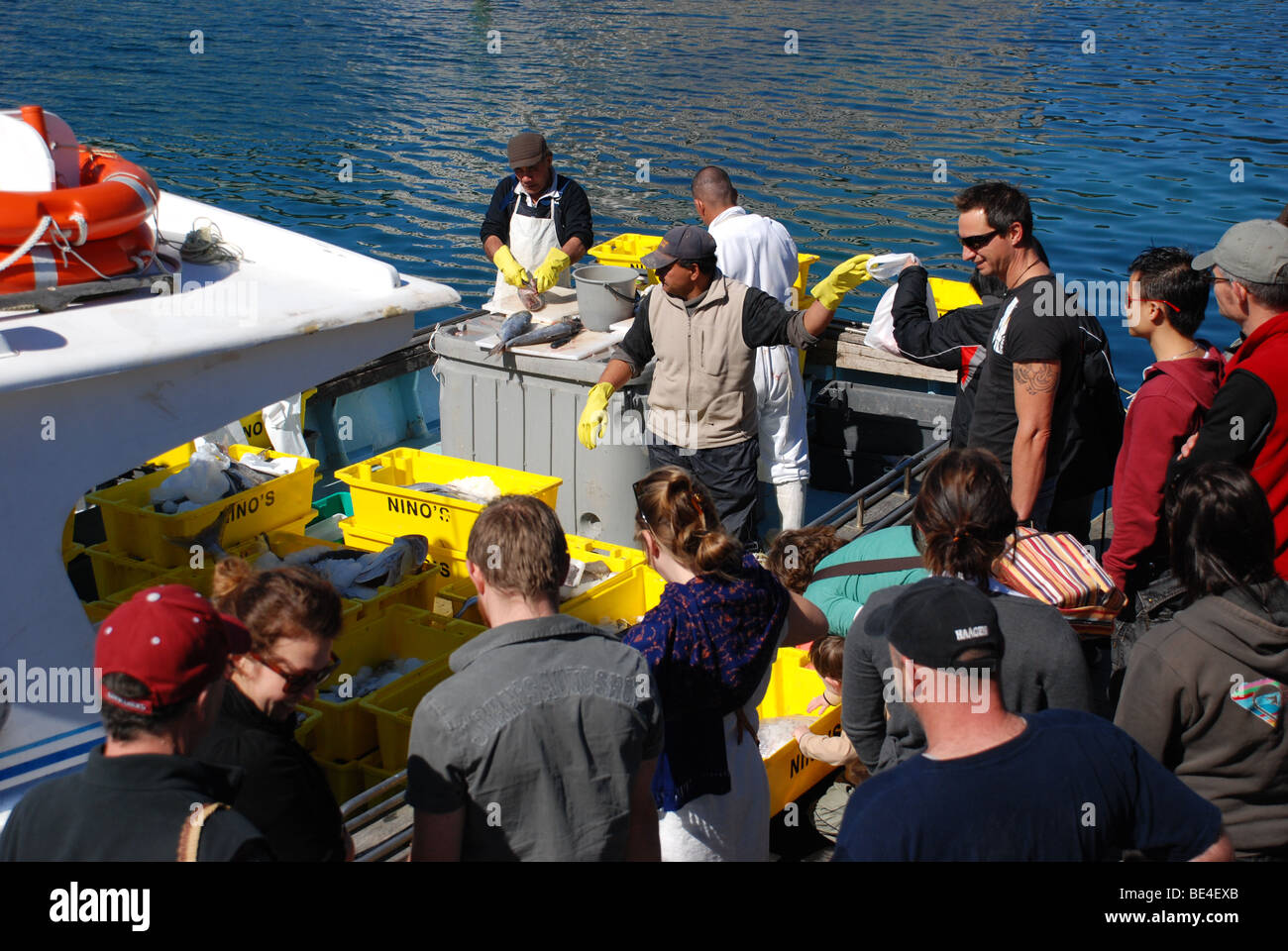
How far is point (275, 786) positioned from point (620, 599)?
2679 mm

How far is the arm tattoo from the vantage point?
13.6 ft

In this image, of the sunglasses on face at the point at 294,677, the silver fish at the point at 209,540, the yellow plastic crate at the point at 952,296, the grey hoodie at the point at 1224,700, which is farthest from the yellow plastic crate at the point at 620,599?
the yellow plastic crate at the point at 952,296

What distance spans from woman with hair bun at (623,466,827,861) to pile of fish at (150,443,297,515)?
275cm

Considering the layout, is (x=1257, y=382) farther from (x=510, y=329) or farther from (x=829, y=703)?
(x=510, y=329)

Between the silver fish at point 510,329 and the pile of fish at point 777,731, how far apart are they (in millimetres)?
2795

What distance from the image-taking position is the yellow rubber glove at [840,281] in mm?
5098

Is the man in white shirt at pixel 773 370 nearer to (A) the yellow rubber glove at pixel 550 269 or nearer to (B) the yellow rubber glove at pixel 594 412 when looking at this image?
(A) the yellow rubber glove at pixel 550 269

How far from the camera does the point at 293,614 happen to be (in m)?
2.56

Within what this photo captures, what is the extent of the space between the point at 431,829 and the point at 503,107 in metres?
A: 23.0

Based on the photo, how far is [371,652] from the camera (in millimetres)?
4691

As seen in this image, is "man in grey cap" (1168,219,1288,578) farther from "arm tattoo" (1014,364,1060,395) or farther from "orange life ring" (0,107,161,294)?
"orange life ring" (0,107,161,294)

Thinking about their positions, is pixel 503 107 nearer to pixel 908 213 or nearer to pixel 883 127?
pixel 883 127

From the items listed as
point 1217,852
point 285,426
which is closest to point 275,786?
point 1217,852

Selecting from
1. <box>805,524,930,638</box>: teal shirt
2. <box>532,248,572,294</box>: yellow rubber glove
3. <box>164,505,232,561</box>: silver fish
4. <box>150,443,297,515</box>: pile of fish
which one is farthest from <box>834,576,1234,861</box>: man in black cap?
<box>532,248,572,294</box>: yellow rubber glove
